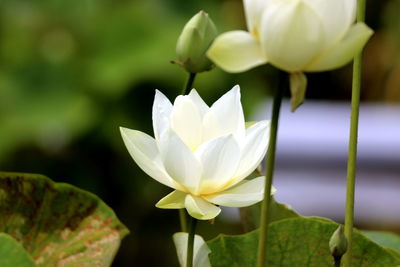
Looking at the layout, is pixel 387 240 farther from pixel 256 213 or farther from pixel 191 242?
pixel 191 242

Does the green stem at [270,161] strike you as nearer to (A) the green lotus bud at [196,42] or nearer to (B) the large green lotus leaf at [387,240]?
(A) the green lotus bud at [196,42]

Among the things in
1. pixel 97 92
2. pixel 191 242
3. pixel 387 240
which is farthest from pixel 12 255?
pixel 97 92

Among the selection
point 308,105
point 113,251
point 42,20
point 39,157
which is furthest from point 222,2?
point 113,251

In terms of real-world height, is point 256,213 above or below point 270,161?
below

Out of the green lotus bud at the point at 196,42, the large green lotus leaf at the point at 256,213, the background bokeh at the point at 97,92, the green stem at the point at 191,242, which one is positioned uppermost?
the green lotus bud at the point at 196,42

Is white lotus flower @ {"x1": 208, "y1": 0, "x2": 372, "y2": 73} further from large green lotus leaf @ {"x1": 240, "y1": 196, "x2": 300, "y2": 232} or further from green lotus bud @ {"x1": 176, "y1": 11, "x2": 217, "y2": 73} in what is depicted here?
large green lotus leaf @ {"x1": 240, "y1": 196, "x2": 300, "y2": 232}

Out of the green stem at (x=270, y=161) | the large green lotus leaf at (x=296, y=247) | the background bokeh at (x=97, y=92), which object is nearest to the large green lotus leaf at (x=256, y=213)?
the large green lotus leaf at (x=296, y=247)

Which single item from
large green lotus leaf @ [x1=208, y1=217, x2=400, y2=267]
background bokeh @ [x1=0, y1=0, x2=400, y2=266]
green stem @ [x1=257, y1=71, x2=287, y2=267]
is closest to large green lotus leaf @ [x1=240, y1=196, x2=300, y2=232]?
large green lotus leaf @ [x1=208, y1=217, x2=400, y2=267]
